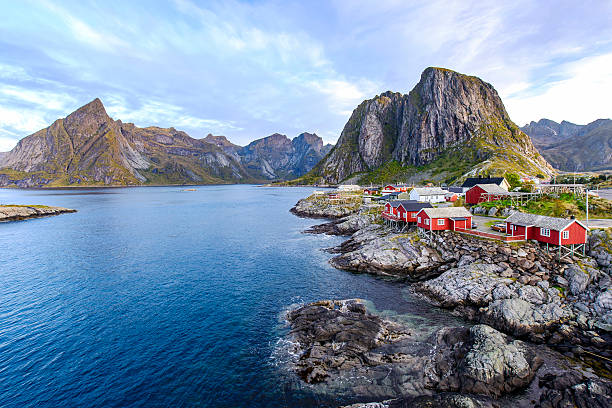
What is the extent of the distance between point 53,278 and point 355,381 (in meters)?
53.6

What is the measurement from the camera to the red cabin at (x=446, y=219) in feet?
176

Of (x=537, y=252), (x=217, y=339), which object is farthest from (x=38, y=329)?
(x=537, y=252)

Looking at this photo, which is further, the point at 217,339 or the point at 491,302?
the point at 491,302

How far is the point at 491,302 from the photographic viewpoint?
33812 mm

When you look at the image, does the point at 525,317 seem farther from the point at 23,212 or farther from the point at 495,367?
the point at 23,212

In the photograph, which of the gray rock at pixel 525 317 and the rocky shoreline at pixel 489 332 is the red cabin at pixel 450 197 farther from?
the gray rock at pixel 525 317

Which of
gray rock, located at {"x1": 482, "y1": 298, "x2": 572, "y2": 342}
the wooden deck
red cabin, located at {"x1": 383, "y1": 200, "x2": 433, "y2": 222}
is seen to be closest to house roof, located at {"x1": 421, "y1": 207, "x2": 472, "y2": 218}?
the wooden deck

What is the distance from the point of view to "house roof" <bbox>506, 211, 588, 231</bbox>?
40000mm

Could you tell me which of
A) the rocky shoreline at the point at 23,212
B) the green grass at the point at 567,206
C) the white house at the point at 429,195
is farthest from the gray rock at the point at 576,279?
the rocky shoreline at the point at 23,212

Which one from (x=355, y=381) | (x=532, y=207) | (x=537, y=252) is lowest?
(x=355, y=381)

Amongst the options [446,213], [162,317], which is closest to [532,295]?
[446,213]

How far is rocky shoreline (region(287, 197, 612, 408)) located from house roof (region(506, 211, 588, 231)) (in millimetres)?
3232

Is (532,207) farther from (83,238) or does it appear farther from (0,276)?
(83,238)

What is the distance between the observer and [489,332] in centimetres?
2648
